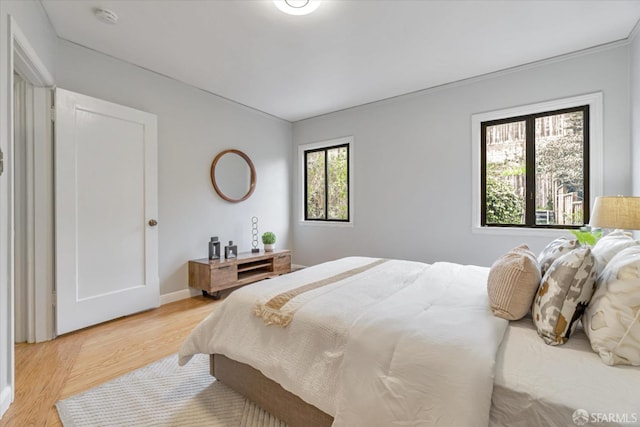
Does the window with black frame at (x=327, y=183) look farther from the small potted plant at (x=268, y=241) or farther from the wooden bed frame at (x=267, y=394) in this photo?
the wooden bed frame at (x=267, y=394)

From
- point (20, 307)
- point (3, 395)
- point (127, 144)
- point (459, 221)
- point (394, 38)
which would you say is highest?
point (394, 38)

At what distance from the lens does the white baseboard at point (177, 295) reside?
3290 millimetres

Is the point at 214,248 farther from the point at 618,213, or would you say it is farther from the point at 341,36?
the point at 618,213

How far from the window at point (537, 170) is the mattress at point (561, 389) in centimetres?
249

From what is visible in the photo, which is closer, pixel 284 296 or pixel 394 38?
pixel 284 296

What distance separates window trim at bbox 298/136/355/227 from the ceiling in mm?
1064

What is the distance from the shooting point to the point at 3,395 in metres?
1.52

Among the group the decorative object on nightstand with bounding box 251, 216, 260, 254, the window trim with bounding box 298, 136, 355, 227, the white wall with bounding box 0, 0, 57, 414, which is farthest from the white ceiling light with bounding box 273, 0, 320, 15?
the decorative object on nightstand with bounding box 251, 216, 260, 254

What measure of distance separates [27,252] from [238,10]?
2.51 m

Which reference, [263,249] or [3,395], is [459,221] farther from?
[3,395]

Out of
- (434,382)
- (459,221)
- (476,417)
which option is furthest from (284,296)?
(459,221)

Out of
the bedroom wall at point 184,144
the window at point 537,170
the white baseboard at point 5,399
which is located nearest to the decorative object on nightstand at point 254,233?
the bedroom wall at point 184,144

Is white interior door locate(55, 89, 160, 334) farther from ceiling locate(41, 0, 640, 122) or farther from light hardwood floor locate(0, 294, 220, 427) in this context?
Result: ceiling locate(41, 0, 640, 122)

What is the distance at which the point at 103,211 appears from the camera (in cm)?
271
